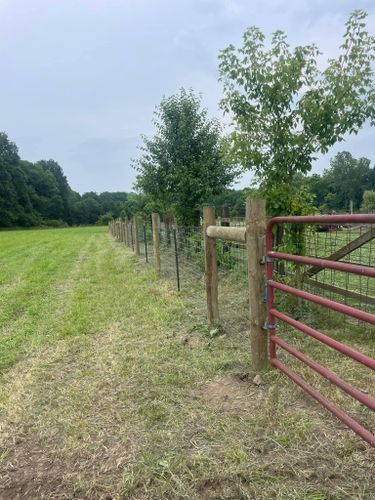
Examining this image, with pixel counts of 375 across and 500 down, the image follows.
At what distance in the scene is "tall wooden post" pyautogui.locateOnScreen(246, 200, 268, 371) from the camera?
308cm

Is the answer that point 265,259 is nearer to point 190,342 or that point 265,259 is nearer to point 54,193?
point 190,342

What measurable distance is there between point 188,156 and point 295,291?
844 centimetres

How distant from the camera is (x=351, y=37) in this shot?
175 inches

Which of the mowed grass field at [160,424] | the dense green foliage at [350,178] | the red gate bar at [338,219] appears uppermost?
the dense green foliage at [350,178]

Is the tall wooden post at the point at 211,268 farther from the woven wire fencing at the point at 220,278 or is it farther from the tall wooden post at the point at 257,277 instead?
the tall wooden post at the point at 257,277

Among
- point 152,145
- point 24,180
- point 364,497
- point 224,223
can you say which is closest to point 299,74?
point 224,223

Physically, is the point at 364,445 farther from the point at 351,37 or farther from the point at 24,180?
the point at 24,180

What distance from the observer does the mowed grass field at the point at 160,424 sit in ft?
6.60

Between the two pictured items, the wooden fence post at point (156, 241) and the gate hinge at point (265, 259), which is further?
the wooden fence post at point (156, 241)

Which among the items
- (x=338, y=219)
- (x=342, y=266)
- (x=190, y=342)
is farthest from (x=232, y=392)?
(x=338, y=219)

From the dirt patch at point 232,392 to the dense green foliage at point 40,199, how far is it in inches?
1893

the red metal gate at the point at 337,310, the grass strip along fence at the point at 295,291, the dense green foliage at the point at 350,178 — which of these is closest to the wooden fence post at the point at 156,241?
the grass strip along fence at the point at 295,291

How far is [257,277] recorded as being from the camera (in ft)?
10.3

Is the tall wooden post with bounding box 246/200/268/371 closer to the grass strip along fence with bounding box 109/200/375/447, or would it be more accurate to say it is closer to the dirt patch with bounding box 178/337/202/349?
the grass strip along fence with bounding box 109/200/375/447
